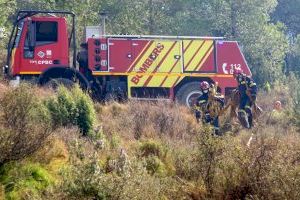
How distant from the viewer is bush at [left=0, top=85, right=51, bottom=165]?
7371 mm

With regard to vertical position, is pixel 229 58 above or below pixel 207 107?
above

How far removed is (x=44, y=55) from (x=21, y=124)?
31.5ft

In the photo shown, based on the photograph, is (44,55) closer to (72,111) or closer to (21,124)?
(72,111)

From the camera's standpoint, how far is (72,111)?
425 inches

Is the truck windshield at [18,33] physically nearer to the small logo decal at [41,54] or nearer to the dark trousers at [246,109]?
the small logo decal at [41,54]

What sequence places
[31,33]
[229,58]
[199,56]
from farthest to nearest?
1. [229,58]
2. [199,56]
3. [31,33]

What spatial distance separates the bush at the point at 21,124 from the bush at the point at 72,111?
1.03 metres

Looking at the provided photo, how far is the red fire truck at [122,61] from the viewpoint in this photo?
17.1 meters

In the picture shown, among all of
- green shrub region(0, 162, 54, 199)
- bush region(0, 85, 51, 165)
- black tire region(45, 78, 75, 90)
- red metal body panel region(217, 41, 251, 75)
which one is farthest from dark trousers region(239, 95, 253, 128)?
green shrub region(0, 162, 54, 199)

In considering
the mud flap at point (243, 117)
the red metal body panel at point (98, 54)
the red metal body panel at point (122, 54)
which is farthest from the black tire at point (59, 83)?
the mud flap at point (243, 117)

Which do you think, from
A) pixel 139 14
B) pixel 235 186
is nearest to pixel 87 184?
pixel 235 186

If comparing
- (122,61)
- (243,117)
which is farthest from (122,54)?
(243,117)

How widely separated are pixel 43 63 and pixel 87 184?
37.9 feet

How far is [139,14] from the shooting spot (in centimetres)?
2617
